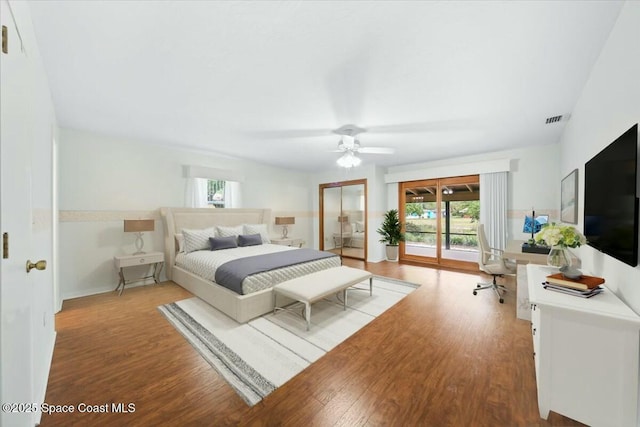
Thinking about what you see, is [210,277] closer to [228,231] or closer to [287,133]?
[228,231]

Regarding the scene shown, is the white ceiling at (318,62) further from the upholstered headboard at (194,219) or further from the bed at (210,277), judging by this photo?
the bed at (210,277)

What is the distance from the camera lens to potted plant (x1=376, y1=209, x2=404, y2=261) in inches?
236

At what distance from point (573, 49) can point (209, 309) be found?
435cm

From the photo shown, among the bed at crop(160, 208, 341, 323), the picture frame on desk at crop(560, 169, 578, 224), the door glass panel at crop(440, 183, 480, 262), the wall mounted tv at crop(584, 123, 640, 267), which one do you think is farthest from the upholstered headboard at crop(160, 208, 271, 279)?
the picture frame on desk at crop(560, 169, 578, 224)

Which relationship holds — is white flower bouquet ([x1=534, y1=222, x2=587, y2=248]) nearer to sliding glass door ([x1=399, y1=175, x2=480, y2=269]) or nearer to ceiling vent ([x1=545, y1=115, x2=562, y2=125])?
ceiling vent ([x1=545, y1=115, x2=562, y2=125])

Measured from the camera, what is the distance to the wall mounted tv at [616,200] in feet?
3.99

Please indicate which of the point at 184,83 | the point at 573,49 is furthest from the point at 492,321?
the point at 184,83

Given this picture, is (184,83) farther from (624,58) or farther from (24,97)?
(624,58)

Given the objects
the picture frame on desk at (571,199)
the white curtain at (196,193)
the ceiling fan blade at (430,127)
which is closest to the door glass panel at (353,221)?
the ceiling fan blade at (430,127)

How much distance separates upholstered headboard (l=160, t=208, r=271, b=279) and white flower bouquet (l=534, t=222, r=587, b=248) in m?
4.98

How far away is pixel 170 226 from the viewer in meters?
4.30

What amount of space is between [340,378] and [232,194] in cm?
454

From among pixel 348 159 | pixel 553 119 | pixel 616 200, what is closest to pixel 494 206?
pixel 553 119

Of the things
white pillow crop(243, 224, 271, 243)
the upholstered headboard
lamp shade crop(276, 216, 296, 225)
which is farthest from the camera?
lamp shade crop(276, 216, 296, 225)
